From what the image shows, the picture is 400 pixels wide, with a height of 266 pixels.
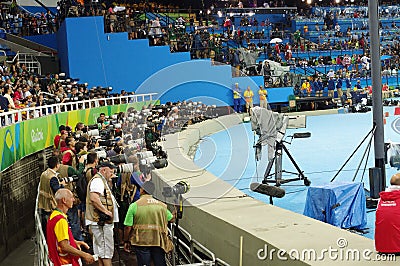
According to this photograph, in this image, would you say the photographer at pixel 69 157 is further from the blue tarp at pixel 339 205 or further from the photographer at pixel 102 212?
the blue tarp at pixel 339 205

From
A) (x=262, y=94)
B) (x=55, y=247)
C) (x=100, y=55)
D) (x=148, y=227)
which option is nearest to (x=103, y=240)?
(x=148, y=227)

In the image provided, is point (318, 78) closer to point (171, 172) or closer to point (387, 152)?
point (387, 152)

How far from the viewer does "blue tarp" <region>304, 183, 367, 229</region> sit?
8609mm

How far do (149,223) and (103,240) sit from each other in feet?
3.78

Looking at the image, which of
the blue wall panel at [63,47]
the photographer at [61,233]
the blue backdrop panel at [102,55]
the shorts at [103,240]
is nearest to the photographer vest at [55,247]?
the photographer at [61,233]

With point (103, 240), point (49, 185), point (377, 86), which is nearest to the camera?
point (103, 240)

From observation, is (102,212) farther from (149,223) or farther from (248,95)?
(248,95)

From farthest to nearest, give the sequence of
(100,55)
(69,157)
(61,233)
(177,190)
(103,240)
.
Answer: (100,55), (69,157), (103,240), (177,190), (61,233)

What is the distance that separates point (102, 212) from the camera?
7.13 m

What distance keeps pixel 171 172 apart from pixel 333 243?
13.6ft

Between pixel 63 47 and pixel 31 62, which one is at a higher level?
pixel 63 47

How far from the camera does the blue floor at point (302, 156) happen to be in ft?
25.0

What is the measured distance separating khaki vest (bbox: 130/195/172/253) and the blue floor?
2.92ft

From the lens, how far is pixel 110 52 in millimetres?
26219
